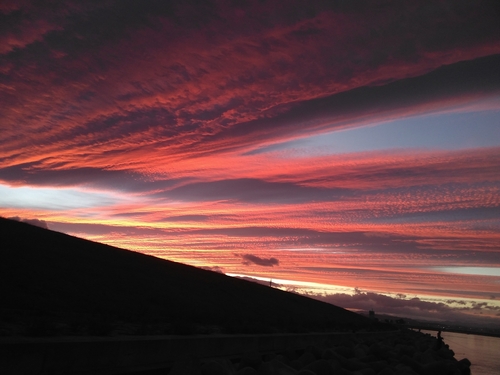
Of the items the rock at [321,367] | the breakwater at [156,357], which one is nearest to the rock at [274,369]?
the breakwater at [156,357]

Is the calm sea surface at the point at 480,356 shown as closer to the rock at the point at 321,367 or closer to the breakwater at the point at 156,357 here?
the breakwater at the point at 156,357

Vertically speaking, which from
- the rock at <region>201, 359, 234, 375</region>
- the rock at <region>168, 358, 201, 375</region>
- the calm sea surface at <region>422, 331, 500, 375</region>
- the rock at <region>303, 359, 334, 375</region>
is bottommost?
the calm sea surface at <region>422, 331, 500, 375</region>

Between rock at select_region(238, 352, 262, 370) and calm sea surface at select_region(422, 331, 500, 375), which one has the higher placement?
rock at select_region(238, 352, 262, 370)

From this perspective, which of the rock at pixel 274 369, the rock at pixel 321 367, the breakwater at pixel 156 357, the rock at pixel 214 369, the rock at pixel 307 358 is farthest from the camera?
the rock at pixel 307 358

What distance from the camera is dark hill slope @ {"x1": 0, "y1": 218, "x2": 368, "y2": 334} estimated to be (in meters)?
11.2

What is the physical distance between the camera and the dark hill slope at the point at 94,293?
11219 mm

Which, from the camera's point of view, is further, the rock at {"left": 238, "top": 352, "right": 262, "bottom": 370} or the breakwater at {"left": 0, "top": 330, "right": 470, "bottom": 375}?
the rock at {"left": 238, "top": 352, "right": 262, "bottom": 370}

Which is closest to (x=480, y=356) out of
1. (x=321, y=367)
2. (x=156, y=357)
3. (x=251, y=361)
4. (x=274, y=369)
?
(x=321, y=367)

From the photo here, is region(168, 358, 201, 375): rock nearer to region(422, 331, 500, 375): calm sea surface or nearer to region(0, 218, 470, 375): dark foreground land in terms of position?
region(0, 218, 470, 375): dark foreground land

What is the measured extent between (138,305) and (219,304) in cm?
861

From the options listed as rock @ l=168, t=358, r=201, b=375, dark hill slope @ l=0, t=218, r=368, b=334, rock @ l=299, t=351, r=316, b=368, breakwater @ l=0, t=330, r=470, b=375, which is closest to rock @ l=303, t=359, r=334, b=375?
breakwater @ l=0, t=330, r=470, b=375

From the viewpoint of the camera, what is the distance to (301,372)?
312 inches

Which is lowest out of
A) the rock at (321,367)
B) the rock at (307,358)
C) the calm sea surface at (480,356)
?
the calm sea surface at (480,356)

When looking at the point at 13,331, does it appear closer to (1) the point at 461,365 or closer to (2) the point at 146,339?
(2) the point at 146,339
